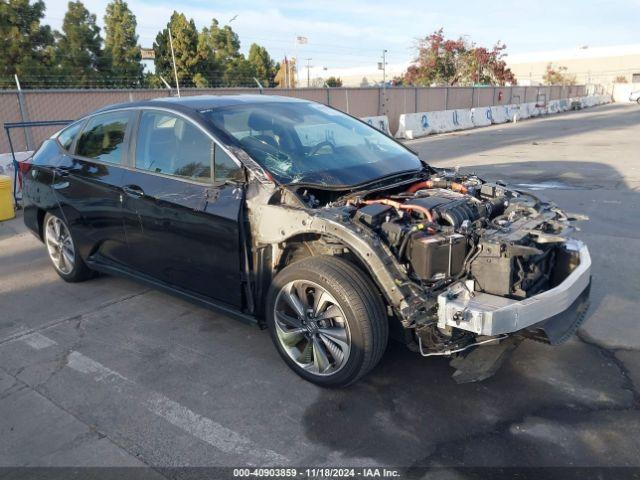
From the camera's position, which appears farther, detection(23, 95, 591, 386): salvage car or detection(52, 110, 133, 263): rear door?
detection(52, 110, 133, 263): rear door

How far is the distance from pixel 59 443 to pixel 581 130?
22.9 m

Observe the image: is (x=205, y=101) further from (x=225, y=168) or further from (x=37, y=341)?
(x=37, y=341)

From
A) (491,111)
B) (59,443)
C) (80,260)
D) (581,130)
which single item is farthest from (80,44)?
(59,443)

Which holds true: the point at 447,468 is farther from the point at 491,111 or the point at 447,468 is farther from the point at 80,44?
the point at 80,44

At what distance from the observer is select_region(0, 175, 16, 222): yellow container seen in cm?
820

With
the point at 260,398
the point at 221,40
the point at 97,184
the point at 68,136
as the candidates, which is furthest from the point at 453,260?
the point at 221,40

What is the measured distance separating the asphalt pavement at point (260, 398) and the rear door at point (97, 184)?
589 millimetres

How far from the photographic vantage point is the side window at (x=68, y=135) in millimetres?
5090

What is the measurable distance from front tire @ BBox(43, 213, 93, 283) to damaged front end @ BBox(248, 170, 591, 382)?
8.45 feet

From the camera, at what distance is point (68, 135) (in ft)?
17.1

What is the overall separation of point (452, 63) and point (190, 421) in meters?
40.5

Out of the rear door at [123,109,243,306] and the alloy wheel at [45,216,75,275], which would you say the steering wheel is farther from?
the alloy wheel at [45,216,75,275]

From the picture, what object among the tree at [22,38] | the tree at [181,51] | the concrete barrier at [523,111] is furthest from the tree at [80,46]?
the concrete barrier at [523,111]

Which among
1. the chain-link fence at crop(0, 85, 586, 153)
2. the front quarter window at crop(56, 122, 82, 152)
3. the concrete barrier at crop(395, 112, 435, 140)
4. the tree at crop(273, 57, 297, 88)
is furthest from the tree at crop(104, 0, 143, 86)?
the front quarter window at crop(56, 122, 82, 152)
